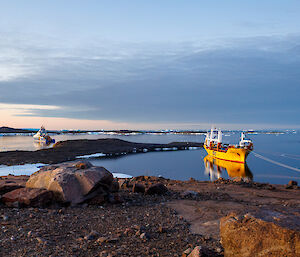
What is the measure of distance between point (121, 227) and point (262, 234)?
14.0 feet

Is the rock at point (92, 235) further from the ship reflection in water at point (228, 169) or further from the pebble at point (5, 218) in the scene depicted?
the ship reflection in water at point (228, 169)

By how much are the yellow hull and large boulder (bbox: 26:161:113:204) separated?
156 feet

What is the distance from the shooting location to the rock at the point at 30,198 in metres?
9.07

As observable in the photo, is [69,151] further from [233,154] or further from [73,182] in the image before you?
[73,182]

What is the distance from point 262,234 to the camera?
4.46 m

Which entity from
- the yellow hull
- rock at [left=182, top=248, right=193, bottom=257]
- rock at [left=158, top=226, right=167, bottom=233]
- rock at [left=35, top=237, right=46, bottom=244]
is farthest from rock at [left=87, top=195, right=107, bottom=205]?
the yellow hull

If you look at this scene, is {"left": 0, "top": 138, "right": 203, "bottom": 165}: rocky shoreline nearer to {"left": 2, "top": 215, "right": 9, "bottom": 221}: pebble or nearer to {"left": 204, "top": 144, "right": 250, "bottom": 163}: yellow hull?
{"left": 204, "top": 144, "right": 250, "bottom": 163}: yellow hull

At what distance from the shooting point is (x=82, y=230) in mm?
7141

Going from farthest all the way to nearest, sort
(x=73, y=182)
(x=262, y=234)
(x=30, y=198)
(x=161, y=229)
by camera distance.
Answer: (x=73, y=182), (x=30, y=198), (x=161, y=229), (x=262, y=234)

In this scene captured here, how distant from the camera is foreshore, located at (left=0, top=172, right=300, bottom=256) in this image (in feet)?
18.7

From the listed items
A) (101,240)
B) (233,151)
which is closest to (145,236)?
(101,240)

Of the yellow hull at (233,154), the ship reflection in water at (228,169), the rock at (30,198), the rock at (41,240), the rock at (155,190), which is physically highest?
the rock at (30,198)

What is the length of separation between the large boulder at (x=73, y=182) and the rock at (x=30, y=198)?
373 millimetres

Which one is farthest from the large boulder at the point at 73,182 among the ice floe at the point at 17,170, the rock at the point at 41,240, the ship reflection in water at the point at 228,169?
the ship reflection in water at the point at 228,169
